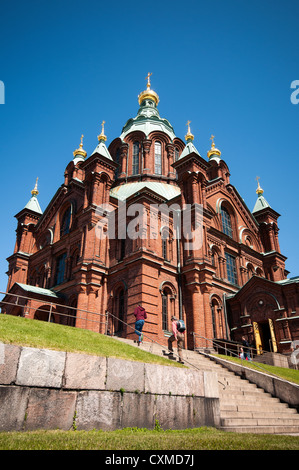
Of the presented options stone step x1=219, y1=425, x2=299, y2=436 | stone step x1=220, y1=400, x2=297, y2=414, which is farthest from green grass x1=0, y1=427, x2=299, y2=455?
stone step x1=220, y1=400, x2=297, y2=414

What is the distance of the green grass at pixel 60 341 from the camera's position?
22.1 feet

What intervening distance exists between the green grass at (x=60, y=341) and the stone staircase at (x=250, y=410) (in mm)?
2421

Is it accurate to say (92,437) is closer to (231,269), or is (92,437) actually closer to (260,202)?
(231,269)

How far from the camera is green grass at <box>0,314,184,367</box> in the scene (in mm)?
6740

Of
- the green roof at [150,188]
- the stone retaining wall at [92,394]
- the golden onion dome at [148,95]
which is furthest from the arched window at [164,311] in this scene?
the golden onion dome at [148,95]

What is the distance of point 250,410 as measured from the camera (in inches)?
417

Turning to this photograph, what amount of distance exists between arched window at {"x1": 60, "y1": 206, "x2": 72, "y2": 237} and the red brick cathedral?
0.12m

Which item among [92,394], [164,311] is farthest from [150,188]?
[92,394]

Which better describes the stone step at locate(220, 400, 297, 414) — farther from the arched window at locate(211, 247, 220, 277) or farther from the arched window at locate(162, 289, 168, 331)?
the arched window at locate(211, 247, 220, 277)

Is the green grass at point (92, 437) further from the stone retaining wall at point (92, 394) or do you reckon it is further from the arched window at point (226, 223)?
the arched window at point (226, 223)

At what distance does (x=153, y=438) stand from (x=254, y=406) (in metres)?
6.30

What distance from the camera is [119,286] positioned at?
21.3 meters
